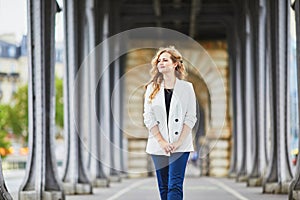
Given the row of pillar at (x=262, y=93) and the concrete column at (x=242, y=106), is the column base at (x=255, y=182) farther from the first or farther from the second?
the concrete column at (x=242, y=106)

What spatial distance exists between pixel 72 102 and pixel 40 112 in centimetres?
543

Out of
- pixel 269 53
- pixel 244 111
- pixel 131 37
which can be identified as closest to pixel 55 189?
pixel 269 53

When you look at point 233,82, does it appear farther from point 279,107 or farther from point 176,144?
point 176,144

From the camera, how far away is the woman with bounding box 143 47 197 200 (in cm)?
856

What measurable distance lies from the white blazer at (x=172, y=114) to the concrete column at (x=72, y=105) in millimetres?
12477

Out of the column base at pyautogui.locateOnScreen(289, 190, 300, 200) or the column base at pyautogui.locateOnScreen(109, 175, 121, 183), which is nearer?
the column base at pyautogui.locateOnScreen(289, 190, 300, 200)

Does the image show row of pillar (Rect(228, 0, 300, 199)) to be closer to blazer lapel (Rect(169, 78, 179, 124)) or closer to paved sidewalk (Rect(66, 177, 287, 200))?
paved sidewalk (Rect(66, 177, 287, 200))

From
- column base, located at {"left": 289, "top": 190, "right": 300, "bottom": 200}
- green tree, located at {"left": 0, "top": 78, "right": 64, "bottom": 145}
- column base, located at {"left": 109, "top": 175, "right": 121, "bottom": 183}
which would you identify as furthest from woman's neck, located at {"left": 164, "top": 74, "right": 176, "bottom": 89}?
green tree, located at {"left": 0, "top": 78, "right": 64, "bottom": 145}

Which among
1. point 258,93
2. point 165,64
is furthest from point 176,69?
point 258,93

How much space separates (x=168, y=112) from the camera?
338 inches

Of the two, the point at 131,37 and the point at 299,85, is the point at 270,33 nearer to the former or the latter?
the point at 299,85

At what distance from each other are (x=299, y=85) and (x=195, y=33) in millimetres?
27642

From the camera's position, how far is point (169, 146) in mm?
8531

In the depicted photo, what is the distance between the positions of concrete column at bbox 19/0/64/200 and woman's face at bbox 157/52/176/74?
824cm
